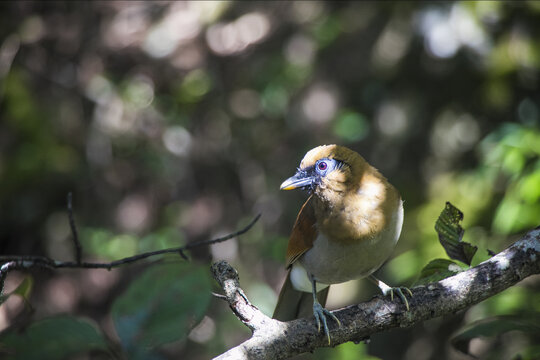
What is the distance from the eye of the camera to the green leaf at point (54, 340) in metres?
1.20

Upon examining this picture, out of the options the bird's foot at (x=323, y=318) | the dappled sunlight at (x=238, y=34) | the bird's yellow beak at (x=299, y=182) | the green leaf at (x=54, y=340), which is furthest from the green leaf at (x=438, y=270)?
the dappled sunlight at (x=238, y=34)

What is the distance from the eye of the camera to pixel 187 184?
18.6 feet

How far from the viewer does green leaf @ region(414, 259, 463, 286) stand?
205cm

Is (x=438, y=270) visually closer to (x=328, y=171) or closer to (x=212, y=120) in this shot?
(x=328, y=171)

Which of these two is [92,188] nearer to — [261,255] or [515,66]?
[261,255]

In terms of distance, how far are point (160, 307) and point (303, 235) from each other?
129 centimetres

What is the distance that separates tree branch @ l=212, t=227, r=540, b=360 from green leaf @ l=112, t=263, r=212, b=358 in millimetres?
412

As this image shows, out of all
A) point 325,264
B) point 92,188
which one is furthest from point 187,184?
point 325,264

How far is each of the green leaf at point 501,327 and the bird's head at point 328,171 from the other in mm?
908

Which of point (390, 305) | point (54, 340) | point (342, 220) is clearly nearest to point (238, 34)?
point (342, 220)

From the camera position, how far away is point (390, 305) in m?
1.98

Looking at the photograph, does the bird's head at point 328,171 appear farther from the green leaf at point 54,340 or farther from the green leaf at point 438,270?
the green leaf at point 54,340

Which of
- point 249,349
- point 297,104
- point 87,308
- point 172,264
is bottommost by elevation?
point 87,308

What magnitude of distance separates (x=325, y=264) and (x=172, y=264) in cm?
111
